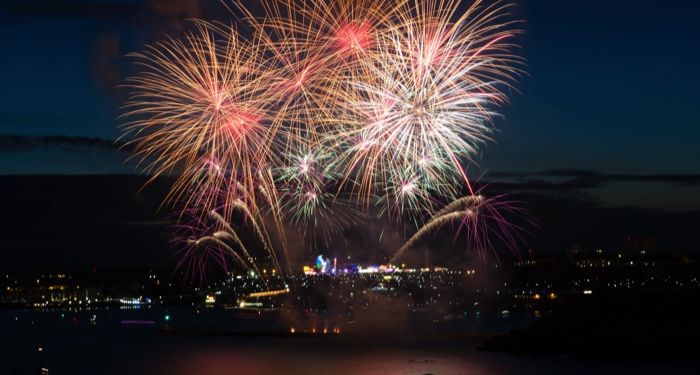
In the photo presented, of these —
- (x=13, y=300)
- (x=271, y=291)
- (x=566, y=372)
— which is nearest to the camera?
(x=566, y=372)

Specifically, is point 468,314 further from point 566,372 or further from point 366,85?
point 366,85

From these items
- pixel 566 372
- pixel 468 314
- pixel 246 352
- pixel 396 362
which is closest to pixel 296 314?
pixel 468 314

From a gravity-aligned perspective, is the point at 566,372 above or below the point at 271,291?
below

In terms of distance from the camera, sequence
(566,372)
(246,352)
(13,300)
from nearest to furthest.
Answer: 1. (566,372)
2. (246,352)
3. (13,300)

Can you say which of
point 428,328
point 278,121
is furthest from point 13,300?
point 278,121

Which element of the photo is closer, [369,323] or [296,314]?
[369,323]

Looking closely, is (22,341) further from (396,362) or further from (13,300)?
(13,300)
